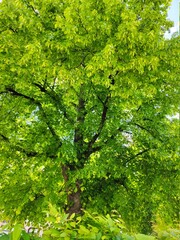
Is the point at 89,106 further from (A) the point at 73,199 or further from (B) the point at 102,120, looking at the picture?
(A) the point at 73,199

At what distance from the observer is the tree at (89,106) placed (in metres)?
7.52

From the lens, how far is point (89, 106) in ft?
35.3

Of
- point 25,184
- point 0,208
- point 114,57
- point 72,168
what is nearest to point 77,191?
point 72,168

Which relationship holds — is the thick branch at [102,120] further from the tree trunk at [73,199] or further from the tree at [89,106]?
the tree trunk at [73,199]

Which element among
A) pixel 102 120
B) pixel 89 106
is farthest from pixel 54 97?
pixel 102 120

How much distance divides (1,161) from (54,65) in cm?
463

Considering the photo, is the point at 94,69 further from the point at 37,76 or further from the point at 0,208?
the point at 0,208

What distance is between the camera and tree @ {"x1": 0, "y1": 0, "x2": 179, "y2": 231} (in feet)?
24.7

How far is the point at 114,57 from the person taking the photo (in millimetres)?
7164

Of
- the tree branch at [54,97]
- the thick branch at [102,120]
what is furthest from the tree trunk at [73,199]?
the tree branch at [54,97]

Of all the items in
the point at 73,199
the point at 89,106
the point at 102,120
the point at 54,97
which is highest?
the point at 89,106

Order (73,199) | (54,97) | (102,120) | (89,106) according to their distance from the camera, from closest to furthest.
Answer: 1. (102,120)
2. (54,97)
3. (73,199)
4. (89,106)

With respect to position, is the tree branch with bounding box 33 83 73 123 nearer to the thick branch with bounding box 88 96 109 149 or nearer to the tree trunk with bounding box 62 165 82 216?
the thick branch with bounding box 88 96 109 149

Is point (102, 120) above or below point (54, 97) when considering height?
below
